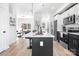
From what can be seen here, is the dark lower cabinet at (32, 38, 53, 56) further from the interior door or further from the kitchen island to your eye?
the interior door

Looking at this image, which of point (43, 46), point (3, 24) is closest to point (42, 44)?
point (43, 46)

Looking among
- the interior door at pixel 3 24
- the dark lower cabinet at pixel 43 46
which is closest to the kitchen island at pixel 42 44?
the dark lower cabinet at pixel 43 46

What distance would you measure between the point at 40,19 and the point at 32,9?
2.18ft

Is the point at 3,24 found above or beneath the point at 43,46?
above

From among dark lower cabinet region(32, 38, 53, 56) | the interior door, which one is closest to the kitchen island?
dark lower cabinet region(32, 38, 53, 56)

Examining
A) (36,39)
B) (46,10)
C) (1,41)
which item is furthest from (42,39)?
(46,10)

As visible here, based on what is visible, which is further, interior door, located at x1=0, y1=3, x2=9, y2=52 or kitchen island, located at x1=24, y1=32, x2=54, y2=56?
interior door, located at x1=0, y1=3, x2=9, y2=52

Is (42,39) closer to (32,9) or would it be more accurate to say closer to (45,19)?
(45,19)

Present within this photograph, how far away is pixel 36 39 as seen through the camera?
10.1ft

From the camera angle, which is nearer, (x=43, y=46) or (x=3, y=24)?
(x=43, y=46)

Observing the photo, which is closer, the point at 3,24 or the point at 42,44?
the point at 42,44

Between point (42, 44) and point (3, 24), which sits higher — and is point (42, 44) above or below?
below

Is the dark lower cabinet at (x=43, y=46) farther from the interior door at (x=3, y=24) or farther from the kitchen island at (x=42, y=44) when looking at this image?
the interior door at (x=3, y=24)

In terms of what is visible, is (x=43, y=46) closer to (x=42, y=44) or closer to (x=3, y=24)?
(x=42, y=44)
